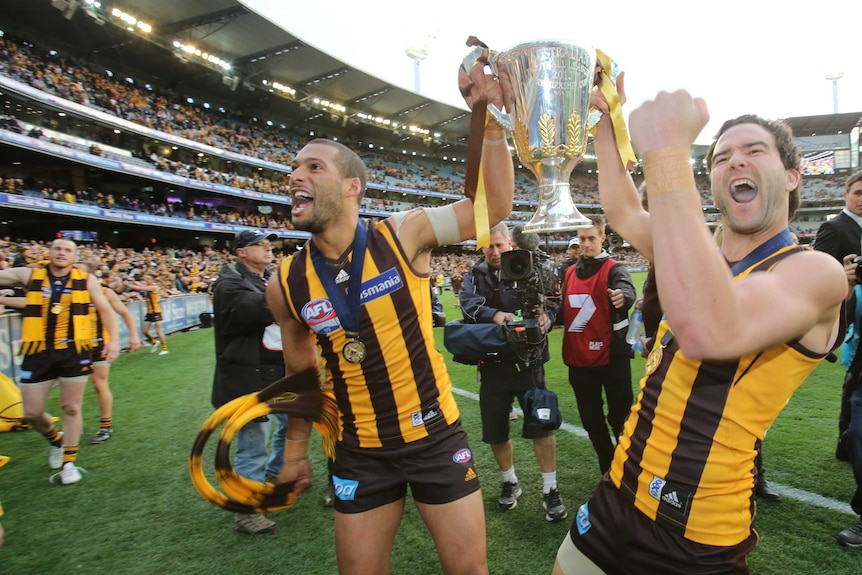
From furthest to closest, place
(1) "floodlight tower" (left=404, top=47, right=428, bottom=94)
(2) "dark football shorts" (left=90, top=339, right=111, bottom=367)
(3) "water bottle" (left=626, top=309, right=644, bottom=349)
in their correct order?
(1) "floodlight tower" (left=404, top=47, right=428, bottom=94)
(2) "dark football shorts" (left=90, top=339, right=111, bottom=367)
(3) "water bottle" (left=626, top=309, right=644, bottom=349)

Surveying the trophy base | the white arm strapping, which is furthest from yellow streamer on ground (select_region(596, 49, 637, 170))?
the white arm strapping

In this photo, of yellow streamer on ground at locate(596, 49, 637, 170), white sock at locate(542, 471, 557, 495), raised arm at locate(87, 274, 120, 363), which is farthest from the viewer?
raised arm at locate(87, 274, 120, 363)

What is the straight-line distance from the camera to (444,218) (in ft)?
7.04

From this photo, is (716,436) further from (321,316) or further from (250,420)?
(250,420)

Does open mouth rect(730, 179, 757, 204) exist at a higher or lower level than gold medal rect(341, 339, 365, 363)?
higher

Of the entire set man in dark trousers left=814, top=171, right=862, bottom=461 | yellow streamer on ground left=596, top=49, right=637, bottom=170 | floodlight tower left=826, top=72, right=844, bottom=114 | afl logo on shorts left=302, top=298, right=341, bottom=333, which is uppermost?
floodlight tower left=826, top=72, right=844, bottom=114

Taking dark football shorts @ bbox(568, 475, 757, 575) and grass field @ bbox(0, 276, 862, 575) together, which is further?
grass field @ bbox(0, 276, 862, 575)

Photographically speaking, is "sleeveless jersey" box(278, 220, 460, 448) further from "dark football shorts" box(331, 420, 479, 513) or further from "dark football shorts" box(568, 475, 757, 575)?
"dark football shorts" box(568, 475, 757, 575)

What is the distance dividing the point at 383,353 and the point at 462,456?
0.58 metres

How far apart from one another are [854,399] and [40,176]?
32664 millimetres

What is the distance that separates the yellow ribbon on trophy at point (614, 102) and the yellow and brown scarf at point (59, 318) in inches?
204

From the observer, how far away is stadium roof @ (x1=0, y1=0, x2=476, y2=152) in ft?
81.2

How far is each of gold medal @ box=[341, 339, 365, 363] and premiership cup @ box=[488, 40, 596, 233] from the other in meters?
0.94

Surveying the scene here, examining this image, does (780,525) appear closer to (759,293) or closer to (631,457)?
(631,457)
